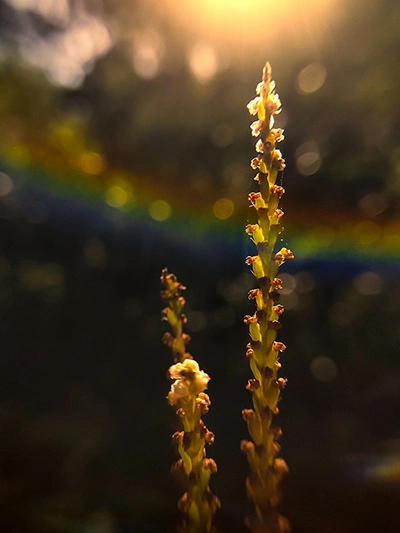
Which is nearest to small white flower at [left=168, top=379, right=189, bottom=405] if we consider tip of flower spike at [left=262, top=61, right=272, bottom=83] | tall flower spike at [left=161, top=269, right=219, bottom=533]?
tall flower spike at [left=161, top=269, right=219, bottom=533]

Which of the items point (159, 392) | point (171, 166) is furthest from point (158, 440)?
point (171, 166)

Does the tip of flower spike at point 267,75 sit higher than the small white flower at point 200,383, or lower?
higher

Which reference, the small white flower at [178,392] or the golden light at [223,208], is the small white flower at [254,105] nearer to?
the small white flower at [178,392]

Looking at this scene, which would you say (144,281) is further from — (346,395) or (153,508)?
(153,508)

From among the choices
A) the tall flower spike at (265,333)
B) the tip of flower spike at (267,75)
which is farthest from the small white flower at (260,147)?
the tip of flower spike at (267,75)

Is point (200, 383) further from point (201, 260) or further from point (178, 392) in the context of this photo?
point (201, 260)

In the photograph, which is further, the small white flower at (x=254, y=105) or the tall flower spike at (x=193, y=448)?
the small white flower at (x=254, y=105)

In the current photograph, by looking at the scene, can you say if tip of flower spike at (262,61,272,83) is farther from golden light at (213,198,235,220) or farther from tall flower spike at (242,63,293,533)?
golden light at (213,198,235,220)

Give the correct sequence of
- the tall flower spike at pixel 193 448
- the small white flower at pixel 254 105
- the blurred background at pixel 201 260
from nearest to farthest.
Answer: the tall flower spike at pixel 193 448, the small white flower at pixel 254 105, the blurred background at pixel 201 260
